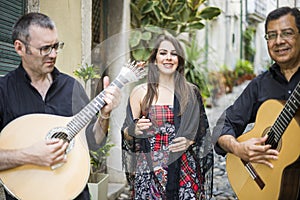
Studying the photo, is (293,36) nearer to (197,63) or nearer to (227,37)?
(197,63)

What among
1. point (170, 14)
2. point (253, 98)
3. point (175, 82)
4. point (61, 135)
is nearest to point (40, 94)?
point (61, 135)

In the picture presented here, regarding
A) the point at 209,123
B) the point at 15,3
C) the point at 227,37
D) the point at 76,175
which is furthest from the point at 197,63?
the point at 227,37

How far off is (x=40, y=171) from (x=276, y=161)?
792mm

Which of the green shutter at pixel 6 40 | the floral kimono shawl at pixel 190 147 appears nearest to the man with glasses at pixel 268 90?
the floral kimono shawl at pixel 190 147

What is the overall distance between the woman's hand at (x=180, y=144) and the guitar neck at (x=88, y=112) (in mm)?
263

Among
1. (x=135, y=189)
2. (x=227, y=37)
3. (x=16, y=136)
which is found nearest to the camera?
(x=16, y=136)

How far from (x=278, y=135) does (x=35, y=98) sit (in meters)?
0.82

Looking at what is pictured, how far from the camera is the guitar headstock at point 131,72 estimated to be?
1297 millimetres

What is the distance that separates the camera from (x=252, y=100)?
1564 mm

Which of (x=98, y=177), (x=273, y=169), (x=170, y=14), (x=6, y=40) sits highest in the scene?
(x=170, y=14)

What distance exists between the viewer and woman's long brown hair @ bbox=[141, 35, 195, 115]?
1.34m

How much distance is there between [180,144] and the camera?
1.37 metres

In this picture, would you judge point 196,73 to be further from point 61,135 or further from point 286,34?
point 61,135

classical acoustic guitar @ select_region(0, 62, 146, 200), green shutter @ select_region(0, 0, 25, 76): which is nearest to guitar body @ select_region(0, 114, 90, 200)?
classical acoustic guitar @ select_region(0, 62, 146, 200)
